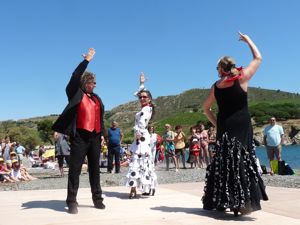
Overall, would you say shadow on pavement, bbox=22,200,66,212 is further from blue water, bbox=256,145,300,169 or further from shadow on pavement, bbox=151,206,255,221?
blue water, bbox=256,145,300,169

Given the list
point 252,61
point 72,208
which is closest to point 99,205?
point 72,208

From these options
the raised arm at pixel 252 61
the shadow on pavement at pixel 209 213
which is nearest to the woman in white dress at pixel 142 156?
the shadow on pavement at pixel 209 213

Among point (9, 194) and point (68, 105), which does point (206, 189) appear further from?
point (9, 194)

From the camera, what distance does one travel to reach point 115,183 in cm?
1059

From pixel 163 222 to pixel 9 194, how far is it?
13.6ft

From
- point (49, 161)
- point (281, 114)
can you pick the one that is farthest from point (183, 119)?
point (49, 161)

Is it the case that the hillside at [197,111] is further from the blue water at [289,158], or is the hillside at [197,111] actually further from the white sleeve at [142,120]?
the white sleeve at [142,120]

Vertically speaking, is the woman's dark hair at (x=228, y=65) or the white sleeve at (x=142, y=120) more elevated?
the woman's dark hair at (x=228, y=65)

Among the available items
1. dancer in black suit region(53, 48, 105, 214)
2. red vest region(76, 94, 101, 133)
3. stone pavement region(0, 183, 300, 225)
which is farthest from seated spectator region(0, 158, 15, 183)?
red vest region(76, 94, 101, 133)

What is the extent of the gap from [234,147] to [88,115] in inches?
86.0

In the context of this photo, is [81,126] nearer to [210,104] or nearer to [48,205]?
[48,205]

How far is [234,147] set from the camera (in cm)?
561

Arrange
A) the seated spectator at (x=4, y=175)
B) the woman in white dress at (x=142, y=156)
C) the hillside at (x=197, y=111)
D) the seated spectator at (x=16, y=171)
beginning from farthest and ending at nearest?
the hillside at (x=197, y=111) → the seated spectator at (x=16, y=171) → the seated spectator at (x=4, y=175) → the woman in white dress at (x=142, y=156)

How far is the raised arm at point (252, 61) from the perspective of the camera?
18.4ft
